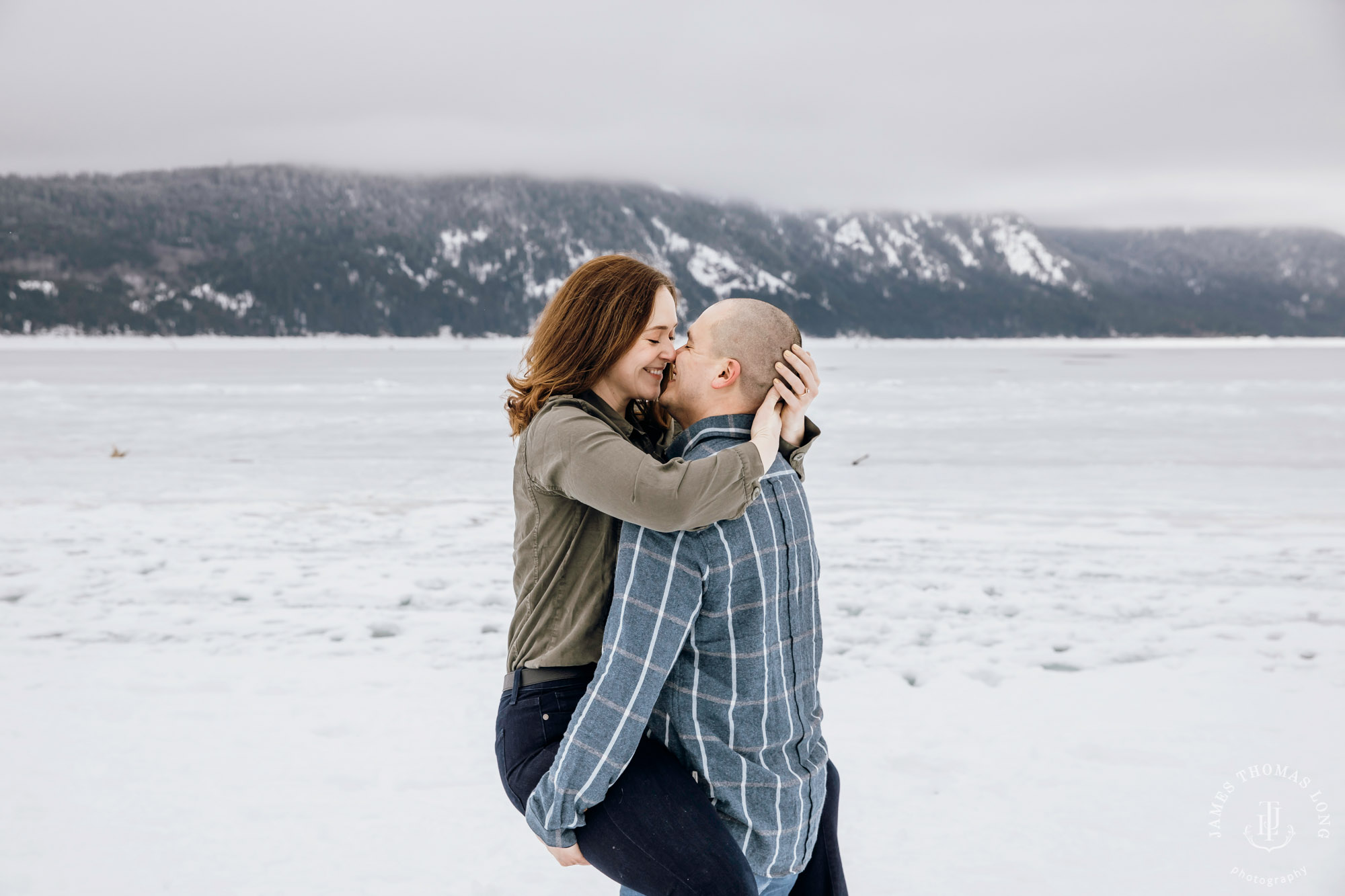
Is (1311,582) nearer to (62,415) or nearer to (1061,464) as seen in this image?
(1061,464)

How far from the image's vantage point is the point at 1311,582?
20.5ft

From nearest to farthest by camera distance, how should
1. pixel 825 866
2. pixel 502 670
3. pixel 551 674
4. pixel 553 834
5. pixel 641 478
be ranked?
pixel 641 478, pixel 553 834, pixel 551 674, pixel 825 866, pixel 502 670

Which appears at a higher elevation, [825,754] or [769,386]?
[769,386]

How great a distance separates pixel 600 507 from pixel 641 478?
96 mm

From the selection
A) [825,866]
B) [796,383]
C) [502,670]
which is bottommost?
[502,670]

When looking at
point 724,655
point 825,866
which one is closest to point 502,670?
point 825,866

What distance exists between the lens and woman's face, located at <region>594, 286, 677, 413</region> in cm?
180

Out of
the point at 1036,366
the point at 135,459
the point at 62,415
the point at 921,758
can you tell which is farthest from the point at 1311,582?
the point at 1036,366

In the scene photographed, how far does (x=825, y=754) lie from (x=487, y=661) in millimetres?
3370

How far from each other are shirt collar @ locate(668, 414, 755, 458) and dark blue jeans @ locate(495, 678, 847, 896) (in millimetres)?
513

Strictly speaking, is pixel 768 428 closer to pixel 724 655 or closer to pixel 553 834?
pixel 724 655

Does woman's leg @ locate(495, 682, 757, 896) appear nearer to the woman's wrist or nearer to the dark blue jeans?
the dark blue jeans

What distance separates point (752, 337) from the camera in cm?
176

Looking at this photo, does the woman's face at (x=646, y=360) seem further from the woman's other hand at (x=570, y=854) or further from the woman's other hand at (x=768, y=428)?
the woman's other hand at (x=570, y=854)
